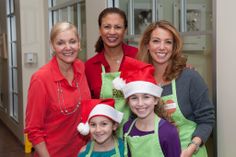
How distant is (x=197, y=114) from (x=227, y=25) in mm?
479

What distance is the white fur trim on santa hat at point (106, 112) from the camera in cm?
182

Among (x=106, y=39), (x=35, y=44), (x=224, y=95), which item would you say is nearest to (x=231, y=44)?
(x=224, y=95)

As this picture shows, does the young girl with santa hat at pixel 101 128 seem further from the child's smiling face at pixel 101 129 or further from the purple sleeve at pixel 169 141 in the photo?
the purple sleeve at pixel 169 141

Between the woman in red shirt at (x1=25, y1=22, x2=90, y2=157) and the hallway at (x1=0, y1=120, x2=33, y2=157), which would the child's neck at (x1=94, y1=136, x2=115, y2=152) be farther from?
the hallway at (x1=0, y1=120, x2=33, y2=157)

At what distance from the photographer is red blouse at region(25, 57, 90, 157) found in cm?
188

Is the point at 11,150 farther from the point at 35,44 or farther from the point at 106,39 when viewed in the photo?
the point at 106,39

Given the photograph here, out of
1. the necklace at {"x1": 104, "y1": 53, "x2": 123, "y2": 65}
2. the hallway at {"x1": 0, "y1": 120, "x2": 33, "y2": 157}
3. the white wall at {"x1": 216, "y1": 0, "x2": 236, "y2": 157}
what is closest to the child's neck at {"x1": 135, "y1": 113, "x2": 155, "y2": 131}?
the white wall at {"x1": 216, "y1": 0, "x2": 236, "y2": 157}

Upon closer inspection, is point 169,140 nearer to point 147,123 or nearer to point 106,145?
point 147,123

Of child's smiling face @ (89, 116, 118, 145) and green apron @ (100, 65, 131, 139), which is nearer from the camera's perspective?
child's smiling face @ (89, 116, 118, 145)

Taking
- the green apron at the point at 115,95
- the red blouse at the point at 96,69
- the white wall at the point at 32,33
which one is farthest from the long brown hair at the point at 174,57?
the white wall at the point at 32,33

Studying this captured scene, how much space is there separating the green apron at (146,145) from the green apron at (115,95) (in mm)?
176

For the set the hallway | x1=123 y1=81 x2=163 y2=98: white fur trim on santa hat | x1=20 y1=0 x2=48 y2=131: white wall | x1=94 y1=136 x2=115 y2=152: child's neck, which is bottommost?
the hallway

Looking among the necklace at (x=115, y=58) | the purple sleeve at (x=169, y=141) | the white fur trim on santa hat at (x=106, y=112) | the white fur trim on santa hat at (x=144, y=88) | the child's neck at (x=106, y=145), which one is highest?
the necklace at (x=115, y=58)

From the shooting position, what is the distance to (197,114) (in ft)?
5.66
